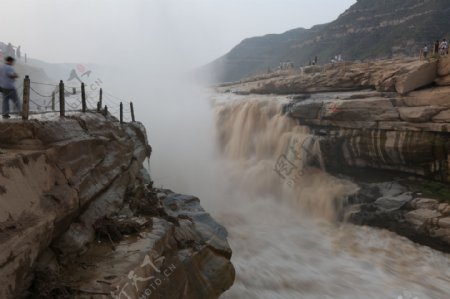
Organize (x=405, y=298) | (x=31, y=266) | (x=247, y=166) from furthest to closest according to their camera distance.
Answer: (x=247, y=166) < (x=405, y=298) < (x=31, y=266)

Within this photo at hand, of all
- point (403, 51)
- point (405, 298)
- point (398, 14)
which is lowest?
point (405, 298)

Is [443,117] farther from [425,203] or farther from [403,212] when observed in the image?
[403,212]

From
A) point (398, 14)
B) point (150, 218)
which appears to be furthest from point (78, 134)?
point (398, 14)

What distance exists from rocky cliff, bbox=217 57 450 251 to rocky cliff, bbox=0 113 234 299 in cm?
745

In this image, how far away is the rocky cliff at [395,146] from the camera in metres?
12.7

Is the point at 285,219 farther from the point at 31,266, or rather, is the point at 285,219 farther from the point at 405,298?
the point at 31,266

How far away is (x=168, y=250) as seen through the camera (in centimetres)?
732

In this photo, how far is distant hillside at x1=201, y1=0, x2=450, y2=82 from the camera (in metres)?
55.1

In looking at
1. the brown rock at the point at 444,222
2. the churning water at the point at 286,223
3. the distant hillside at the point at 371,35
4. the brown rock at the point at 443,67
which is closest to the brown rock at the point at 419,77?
the brown rock at the point at 443,67

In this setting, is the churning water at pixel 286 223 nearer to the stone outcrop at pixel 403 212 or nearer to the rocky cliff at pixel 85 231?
the stone outcrop at pixel 403 212

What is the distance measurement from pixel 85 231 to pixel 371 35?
7213 centimetres

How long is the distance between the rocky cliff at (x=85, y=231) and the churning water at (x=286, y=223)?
1.76 metres

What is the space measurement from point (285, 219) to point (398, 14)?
66.6 m

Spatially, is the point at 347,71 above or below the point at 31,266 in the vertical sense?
above
